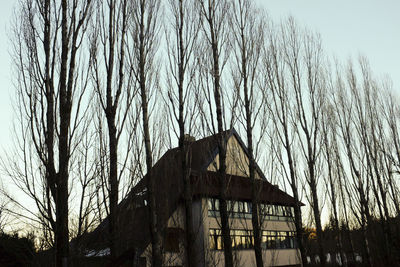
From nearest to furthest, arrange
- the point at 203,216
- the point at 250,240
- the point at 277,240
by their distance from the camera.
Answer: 1. the point at 203,216
2. the point at 250,240
3. the point at 277,240

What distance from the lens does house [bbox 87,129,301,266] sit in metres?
13.0

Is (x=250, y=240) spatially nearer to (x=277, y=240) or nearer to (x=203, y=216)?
(x=203, y=216)

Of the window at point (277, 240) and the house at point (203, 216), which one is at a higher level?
the house at point (203, 216)

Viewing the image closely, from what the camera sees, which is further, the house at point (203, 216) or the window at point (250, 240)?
the window at point (250, 240)

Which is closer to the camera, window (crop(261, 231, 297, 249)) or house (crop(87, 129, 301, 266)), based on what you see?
house (crop(87, 129, 301, 266))

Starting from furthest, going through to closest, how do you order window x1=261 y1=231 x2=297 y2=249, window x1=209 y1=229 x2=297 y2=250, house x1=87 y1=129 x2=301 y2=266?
window x1=261 y1=231 x2=297 y2=249, window x1=209 y1=229 x2=297 y2=250, house x1=87 y1=129 x2=301 y2=266

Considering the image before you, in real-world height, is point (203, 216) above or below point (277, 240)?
above

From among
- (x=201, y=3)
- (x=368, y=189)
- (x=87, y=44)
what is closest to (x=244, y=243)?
(x=368, y=189)

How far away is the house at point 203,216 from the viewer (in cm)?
1303

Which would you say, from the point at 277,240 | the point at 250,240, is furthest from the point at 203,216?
the point at 277,240

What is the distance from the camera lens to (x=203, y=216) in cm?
1966

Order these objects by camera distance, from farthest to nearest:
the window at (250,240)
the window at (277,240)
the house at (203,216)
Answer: the window at (277,240) < the window at (250,240) < the house at (203,216)

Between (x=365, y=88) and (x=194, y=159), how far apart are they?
12200mm

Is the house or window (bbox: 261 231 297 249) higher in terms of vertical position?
the house
